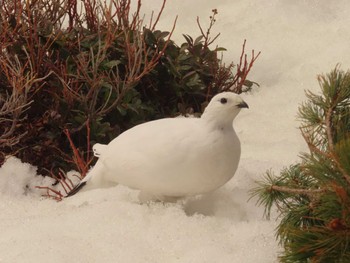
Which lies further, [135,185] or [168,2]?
[168,2]

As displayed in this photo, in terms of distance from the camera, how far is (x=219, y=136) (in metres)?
2.48

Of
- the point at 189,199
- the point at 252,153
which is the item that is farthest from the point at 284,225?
the point at 252,153

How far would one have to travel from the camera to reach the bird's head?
2502 millimetres

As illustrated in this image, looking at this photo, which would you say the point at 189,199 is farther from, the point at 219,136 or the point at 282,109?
the point at 282,109

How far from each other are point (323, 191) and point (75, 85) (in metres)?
1.80

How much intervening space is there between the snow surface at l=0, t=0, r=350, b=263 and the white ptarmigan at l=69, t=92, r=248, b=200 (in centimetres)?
11

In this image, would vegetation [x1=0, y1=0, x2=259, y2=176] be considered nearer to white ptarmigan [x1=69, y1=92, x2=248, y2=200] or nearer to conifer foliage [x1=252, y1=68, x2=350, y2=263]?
white ptarmigan [x1=69, y1=92, x2=248, y2=200]

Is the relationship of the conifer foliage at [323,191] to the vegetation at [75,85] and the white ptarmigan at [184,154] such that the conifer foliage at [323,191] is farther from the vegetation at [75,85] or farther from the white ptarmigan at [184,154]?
the vegetation at [75,85]

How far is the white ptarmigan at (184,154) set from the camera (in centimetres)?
246

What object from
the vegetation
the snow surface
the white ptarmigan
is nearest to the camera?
the snow surface

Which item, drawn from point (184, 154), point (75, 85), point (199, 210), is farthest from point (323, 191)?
point (75, 85)

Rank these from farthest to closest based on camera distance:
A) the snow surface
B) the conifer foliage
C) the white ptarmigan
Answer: the white ptarmigan < the snow surface < the conifer foliage

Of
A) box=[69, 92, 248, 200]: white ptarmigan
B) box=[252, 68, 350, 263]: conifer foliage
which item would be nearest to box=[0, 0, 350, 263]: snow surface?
box=[69, 92, 248, 200]: white ptarmigan

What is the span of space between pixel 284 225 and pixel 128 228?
577 millimetres
